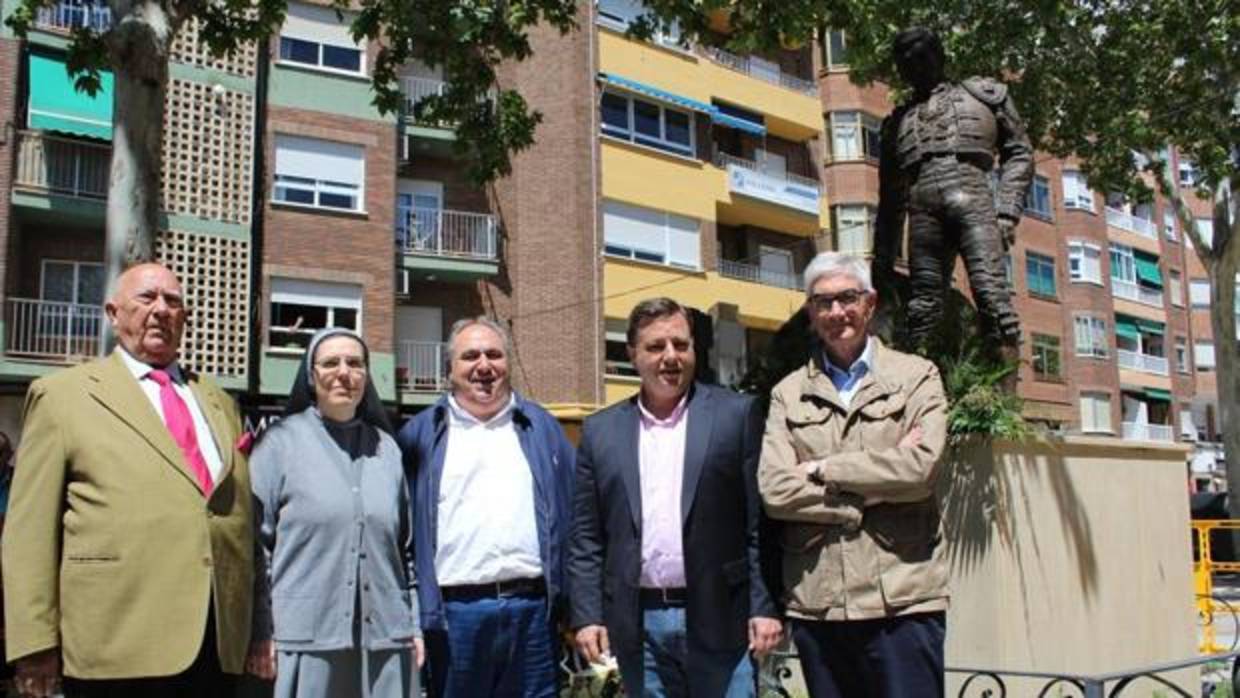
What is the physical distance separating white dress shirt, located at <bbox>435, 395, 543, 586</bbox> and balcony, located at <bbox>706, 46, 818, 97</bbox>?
103 feet

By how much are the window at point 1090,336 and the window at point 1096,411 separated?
1.67 metres

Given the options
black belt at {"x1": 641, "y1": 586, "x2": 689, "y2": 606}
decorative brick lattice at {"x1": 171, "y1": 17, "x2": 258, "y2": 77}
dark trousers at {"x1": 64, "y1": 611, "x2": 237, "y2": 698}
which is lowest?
dark trousers at {"x1": 64, "y1": 611, "x2": 237, "y2": 698}

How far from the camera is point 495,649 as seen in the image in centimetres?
407

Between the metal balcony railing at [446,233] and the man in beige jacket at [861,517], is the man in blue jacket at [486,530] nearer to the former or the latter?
the man in beige jacket at [861,517]

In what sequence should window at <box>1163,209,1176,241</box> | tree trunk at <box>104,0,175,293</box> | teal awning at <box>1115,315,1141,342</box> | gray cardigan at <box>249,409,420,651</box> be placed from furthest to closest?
window at <box>1163,209,1176,241</box> < teal awning at <box>1115,315,1141,342</box> < tree trunk at <box>104,0,175,293</box> < gray cardigan at <box>249,409,420,651</box>

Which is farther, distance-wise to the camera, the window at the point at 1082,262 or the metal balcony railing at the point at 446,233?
the window at the point at 1082,262

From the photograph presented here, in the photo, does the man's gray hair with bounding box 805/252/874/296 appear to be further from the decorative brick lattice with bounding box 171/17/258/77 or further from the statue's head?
the decorative brick lattice with bounding box 171/17/258/77

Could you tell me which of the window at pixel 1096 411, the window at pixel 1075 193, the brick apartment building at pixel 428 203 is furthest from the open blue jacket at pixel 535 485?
the window at pixel 1075 193

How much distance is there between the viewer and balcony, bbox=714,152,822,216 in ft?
113

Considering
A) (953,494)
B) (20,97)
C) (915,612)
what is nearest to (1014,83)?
(953,494)

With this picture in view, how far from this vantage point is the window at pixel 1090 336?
47562 mm

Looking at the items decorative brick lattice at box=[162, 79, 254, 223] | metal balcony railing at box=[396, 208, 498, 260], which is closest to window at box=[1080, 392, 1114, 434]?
metal balcony railing at box=[396, 208, 498, 260]

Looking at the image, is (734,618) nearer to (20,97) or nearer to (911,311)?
(911,311)

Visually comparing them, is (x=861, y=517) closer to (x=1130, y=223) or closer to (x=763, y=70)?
(x=763, y=70)
